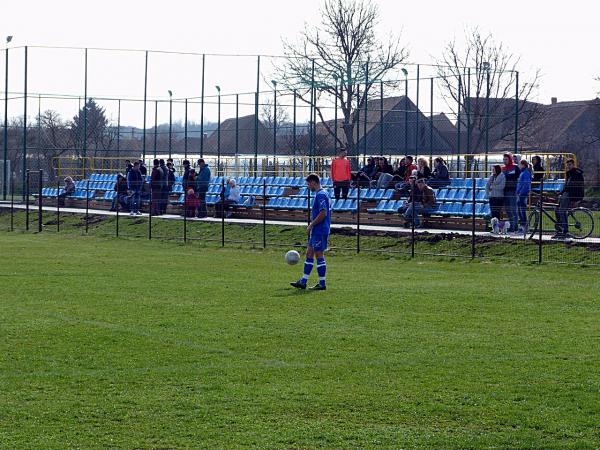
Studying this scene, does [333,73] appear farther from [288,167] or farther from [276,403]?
[276,403]

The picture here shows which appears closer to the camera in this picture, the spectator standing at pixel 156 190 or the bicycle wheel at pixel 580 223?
the bicycle wheel at pixel 580 223

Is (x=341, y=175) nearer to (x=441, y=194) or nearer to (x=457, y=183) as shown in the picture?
(x=441, y=194)

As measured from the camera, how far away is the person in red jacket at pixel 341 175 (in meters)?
32.3

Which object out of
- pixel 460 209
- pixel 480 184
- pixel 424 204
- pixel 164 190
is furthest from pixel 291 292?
pixel 164 190

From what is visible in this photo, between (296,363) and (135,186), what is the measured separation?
27.9m

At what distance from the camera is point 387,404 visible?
8469mm

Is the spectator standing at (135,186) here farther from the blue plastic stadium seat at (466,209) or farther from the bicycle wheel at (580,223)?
the bicycle wheel at (580,223)

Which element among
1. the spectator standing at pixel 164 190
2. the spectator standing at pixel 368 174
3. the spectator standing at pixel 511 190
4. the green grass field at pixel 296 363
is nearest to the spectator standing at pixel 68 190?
the spectator standing at pixel 164 190

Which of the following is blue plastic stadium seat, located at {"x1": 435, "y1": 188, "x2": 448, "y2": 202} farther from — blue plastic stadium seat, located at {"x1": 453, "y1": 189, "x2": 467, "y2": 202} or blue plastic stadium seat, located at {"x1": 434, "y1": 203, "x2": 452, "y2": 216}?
blue plastic stadium seat, located at {"x1": 434, "y1": 203, "x2": 452, "y2": 216}

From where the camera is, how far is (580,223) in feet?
75.0

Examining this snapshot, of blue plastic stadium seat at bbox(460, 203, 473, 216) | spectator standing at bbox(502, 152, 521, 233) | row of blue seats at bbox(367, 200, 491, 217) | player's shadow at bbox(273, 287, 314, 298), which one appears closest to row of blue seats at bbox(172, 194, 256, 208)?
row of blue seats at bbox(367, 200, 491, 217)

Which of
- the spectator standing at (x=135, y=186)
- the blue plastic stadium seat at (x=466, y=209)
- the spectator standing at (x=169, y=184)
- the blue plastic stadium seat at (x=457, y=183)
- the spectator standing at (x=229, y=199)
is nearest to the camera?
the blue plastic stadium seat at (x=466, y=209)

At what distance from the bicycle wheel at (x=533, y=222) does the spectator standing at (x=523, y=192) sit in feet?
0.39

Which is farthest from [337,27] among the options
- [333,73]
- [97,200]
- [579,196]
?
[579,196]
